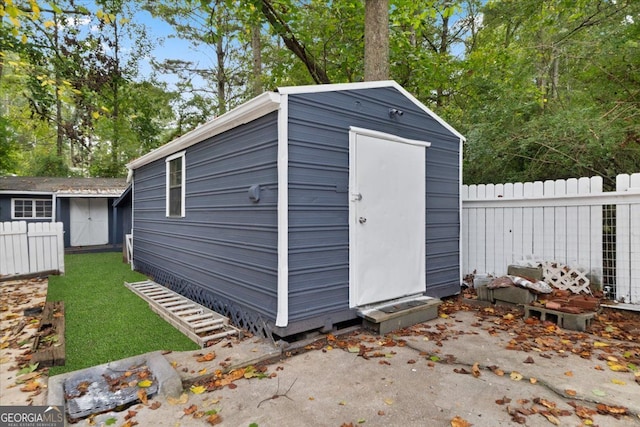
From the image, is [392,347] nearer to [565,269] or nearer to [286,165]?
[286,165]

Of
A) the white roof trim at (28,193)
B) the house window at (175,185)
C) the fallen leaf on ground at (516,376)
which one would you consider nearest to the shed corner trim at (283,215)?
the fallen leaf on ground at (516,376)

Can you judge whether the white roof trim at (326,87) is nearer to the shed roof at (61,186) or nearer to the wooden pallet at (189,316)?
the wooden pallet at (189,316)

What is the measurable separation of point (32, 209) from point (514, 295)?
50.9 feet

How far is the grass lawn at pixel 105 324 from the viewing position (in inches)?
126

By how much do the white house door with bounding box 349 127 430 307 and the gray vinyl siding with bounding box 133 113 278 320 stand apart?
2.96 ft

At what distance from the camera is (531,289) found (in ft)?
14.3

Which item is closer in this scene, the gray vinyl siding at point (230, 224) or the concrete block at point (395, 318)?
the gray vinyl siding at point (230, 224)

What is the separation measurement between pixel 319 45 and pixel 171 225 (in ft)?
19.0

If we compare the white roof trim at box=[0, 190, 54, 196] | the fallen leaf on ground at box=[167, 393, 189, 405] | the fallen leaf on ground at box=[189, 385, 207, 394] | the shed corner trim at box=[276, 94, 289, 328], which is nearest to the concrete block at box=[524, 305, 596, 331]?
the shed corner trim at box=[276, 94, 289, 328]

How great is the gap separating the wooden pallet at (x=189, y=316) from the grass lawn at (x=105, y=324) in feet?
0.26

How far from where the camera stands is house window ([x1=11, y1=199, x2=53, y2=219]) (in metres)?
12.3

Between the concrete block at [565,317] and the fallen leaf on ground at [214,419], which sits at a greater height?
the concrete block at [565,317]

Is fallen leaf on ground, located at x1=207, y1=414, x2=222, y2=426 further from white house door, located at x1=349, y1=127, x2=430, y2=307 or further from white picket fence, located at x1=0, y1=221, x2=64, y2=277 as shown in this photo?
white picket fence, located at x1=0, y1=221, x2=64, y2=277

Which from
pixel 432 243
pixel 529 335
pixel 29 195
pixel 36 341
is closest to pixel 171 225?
pixel 36 341
